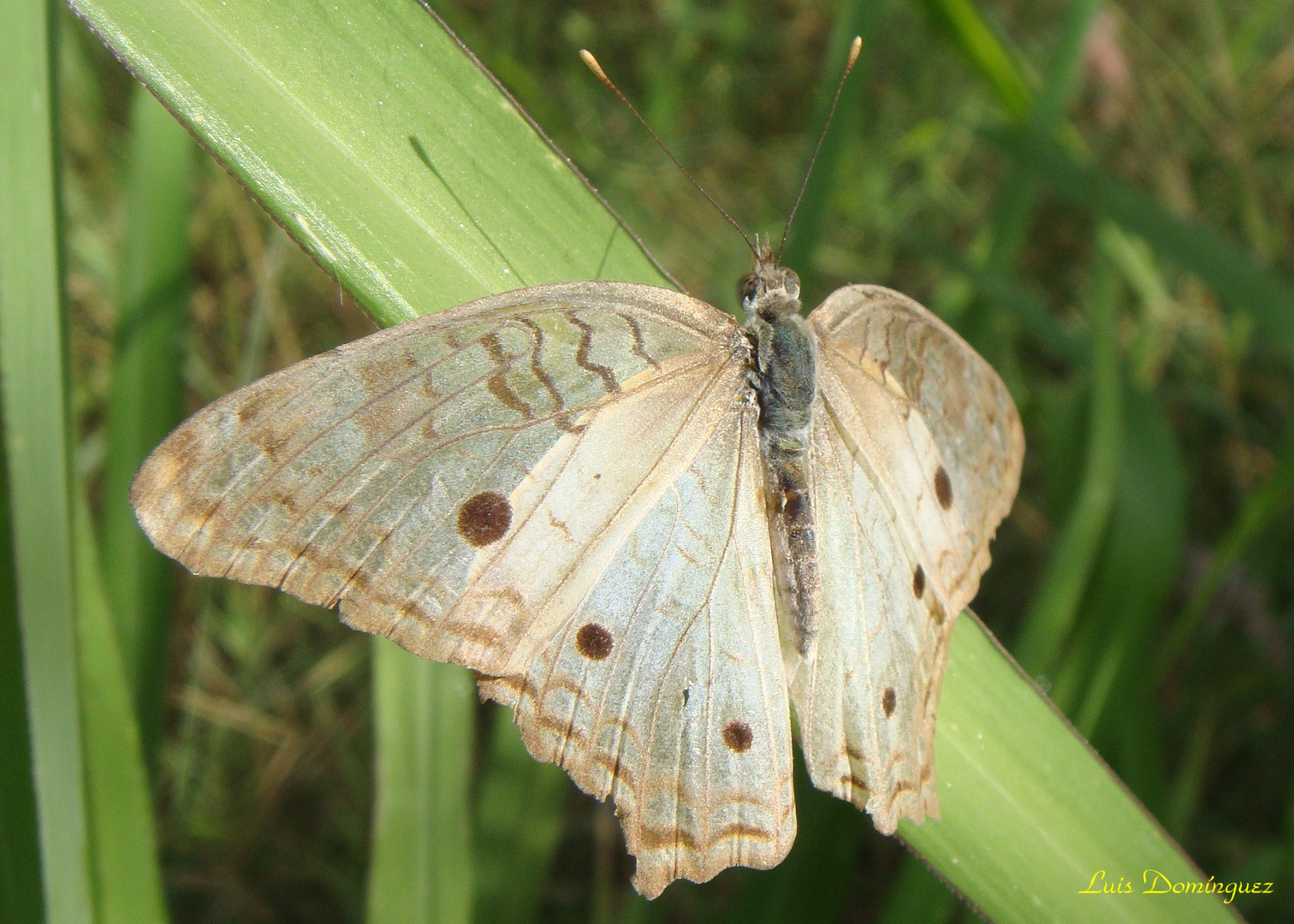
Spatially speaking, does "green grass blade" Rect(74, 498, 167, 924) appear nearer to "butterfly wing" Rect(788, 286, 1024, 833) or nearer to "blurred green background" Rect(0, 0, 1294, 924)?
"blurred green background" Rect(0, 0, 1294, 924)

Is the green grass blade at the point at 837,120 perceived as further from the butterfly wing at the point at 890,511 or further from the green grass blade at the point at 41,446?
the green grass blade at the point at 41,446

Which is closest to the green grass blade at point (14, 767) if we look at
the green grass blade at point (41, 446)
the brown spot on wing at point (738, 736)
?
the green grass blade at point (41, 446)

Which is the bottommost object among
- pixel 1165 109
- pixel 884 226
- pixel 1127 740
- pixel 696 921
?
pixel 696 921

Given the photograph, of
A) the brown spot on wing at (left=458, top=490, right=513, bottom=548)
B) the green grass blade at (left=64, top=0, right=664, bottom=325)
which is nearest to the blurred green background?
the green grass blade at (left=64, top=0, right=664, bottom=325)

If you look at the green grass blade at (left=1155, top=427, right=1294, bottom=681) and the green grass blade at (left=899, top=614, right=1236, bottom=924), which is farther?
the green grass blade at (left=1155, top=427, right=1294, bottom=681)

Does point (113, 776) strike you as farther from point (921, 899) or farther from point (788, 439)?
point (921, 899)

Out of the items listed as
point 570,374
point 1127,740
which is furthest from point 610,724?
point 1127,740

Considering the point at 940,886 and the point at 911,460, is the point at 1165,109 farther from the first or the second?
the point at 940,886
